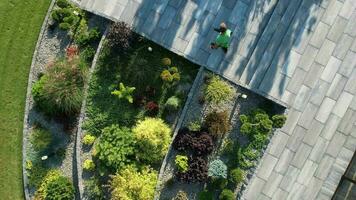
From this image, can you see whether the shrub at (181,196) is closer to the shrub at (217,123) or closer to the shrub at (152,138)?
the shrub at (152,138)

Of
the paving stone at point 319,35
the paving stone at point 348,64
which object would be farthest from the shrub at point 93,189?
the paving stone at point 348,64

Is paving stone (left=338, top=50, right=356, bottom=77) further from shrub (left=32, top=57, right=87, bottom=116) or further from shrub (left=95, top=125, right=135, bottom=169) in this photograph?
shrub (left=32, top=57, right=87, bottom=116)

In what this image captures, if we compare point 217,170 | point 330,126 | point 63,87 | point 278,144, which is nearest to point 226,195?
point 217,170

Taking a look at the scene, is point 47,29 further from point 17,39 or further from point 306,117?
point 306,117

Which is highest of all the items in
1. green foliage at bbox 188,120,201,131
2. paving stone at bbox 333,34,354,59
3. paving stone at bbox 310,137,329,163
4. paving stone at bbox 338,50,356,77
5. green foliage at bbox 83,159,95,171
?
paving stone at bbox 333,34,354,59

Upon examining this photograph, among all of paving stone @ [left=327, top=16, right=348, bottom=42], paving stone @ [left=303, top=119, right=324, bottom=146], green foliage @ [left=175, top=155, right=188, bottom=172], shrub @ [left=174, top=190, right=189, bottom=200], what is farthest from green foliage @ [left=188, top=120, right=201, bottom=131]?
paving stone @ [left=327, top=16, right=348, bottom=42]

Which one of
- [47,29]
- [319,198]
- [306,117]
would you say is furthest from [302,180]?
[47,29]

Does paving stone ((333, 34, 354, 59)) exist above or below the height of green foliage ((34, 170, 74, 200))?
above
